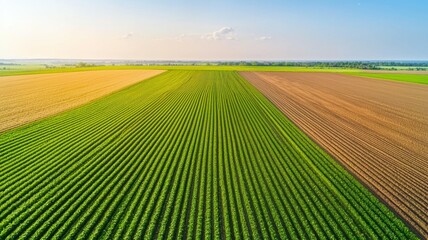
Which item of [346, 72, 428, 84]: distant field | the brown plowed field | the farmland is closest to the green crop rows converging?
the brown plowed field

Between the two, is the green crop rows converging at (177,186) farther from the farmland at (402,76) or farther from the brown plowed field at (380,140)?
the farmland at (402,76)

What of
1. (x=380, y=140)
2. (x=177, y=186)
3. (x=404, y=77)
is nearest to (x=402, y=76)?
(x=404, y=77)

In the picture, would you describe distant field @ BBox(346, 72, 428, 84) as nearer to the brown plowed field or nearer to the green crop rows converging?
the brown plowed field

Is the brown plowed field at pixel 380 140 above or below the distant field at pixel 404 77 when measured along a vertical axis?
above

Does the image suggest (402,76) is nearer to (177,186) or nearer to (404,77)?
(404,77)

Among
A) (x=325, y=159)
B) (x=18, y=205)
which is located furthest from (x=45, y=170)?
(x=325, y=159)

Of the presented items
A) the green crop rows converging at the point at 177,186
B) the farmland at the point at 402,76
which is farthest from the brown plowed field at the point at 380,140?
the farmland at the point at 402,76

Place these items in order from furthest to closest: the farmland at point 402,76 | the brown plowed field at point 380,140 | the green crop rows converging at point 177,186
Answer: the farmland at point 402,76, the brown plowed field at point 380,140, the green crop rows converging at point 177,186
